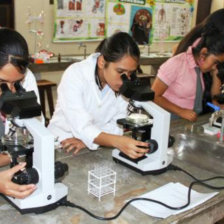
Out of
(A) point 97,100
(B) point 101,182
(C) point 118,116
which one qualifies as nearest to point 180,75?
(C) point 118,116

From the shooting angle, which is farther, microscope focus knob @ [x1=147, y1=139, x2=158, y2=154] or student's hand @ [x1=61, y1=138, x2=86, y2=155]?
student's hand @ [x1=61, y1=138, x2=86, y2=155]

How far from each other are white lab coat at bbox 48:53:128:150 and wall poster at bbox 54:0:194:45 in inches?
104

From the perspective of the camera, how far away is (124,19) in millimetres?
4723

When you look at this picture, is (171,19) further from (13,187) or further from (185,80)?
(13,187)

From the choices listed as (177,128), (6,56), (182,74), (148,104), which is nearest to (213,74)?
(182,74)

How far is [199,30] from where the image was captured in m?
2.10

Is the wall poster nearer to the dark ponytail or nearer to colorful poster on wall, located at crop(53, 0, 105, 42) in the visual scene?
colorful poster on wall, located at crop(53, 0, 105, 42)

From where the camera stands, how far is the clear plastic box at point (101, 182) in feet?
3.54

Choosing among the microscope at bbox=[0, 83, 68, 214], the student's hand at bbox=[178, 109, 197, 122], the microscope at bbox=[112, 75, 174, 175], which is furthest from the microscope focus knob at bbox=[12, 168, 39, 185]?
the student's hand at bbox=[178, 109, 197, 122]

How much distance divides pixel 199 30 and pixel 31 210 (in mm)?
1596

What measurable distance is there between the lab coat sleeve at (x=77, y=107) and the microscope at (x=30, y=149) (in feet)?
1.55

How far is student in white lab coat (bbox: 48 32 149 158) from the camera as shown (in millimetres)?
1427

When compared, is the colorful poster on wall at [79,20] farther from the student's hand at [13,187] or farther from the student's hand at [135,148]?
the student's hand at [13,187]

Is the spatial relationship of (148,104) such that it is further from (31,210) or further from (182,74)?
(182,74)
